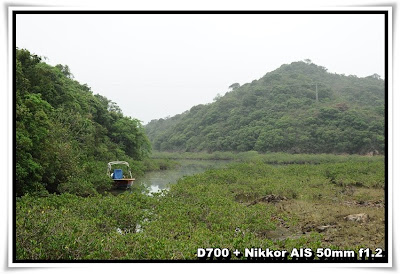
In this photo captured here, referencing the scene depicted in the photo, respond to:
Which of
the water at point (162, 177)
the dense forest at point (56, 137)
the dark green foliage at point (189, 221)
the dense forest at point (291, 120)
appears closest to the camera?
the dark green foliage at point (189, 221)

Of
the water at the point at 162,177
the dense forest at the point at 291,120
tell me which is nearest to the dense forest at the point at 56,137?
the water at the point at 162,177

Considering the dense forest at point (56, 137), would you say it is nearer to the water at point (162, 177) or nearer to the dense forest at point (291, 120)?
the water at point (162, 177)

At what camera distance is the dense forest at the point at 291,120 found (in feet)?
110

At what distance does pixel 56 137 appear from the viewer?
13195 millimetres

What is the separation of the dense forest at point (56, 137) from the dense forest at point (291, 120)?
1984cm

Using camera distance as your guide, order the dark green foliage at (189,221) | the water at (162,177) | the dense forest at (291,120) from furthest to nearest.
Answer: the dense forest at (291,120), the water at (162,177), the dark green foliage at (189,221)

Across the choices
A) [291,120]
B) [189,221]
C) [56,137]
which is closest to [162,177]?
[56,137]

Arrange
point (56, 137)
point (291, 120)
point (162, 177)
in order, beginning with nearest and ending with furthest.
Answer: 1. point (56, 137)
2. point (162, 177)
3. point (291, 120)

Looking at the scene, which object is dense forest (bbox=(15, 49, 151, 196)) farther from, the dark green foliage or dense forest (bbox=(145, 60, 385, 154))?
dense forest (bbox=(145, 60, 385, 154))

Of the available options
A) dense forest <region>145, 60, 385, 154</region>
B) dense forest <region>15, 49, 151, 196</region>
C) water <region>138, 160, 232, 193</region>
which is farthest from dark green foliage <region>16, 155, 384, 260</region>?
dense forest <region>145, 60, 385, 154</region>

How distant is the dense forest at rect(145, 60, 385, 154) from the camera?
33.5m

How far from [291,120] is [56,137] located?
32.1 m

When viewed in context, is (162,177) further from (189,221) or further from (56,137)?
(189,221)

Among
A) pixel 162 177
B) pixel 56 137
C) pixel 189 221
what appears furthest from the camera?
pixel 162 177
